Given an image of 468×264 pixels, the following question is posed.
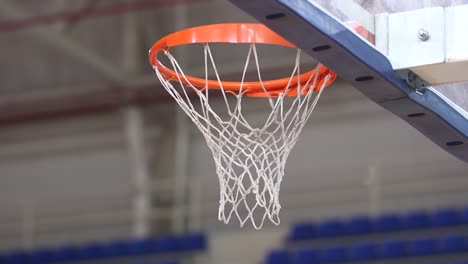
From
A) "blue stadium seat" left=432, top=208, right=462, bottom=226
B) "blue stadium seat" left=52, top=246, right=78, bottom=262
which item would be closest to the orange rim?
"blue stadium seat" left=432, top=208, right=462, bottom=226

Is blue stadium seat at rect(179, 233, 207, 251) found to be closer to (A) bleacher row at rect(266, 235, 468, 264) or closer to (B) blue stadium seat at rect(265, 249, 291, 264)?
(B) blue stadium seat at rect(265, 249, 291, 264)

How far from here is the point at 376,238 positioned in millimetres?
10859

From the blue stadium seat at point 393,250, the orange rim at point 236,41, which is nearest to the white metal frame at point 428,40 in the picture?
the orange rim at point 236,41

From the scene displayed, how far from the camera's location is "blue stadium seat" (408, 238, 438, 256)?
1005 centimetres

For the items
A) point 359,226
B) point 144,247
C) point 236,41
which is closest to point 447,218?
point 359,226

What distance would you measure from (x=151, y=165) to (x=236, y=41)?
27.8 feet

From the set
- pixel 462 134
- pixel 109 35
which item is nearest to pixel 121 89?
pixel 109 35

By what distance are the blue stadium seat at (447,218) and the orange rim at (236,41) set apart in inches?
234

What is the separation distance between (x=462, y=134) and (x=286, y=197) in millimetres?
7352

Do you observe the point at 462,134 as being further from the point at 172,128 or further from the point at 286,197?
the point at 172,128

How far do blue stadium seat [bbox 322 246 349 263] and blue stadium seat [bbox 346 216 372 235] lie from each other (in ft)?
1.91

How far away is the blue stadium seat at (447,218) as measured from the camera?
34.6ft

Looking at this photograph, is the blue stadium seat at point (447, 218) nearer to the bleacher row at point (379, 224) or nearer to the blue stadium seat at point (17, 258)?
the bleacher row at point (379, 224)

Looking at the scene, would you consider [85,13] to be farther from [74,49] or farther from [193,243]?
[193,243]
